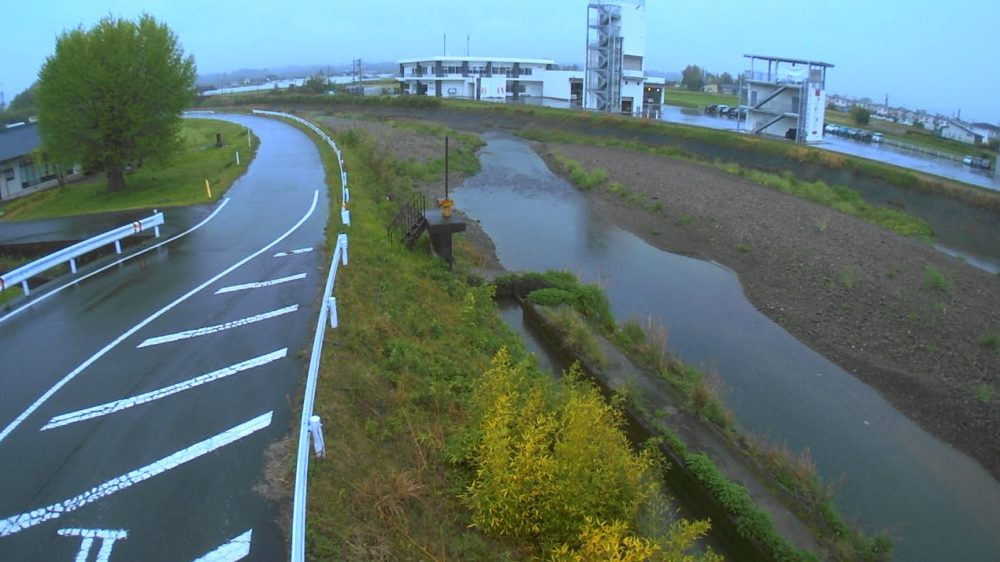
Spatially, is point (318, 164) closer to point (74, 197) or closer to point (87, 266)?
point (74, 197)

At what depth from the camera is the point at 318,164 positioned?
3288cm

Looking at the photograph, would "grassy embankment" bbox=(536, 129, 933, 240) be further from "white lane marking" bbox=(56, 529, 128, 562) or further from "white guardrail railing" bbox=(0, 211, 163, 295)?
"white lane marking" bbox=(56, 529, 128, 562)

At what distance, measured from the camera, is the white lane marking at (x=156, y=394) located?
8.77m

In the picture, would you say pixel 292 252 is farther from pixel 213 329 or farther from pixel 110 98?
pixel 110 98

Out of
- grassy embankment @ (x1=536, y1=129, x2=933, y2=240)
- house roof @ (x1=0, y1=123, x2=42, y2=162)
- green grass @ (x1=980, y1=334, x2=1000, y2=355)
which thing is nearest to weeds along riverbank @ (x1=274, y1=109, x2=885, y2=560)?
green grass @ (x1=980, y1=334, x2=1000, y2=355)

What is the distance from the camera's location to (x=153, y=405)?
29.8 ft

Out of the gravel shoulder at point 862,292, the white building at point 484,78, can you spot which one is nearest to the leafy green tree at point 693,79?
the white building at point 484,78

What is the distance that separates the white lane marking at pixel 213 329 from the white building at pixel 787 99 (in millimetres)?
51278

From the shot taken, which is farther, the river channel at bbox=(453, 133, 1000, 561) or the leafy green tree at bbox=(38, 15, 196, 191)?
the leafy green tree at bbox=(38, 15, 196, 191)

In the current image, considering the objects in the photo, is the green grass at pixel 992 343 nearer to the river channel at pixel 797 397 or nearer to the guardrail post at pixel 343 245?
the river channel at pixel 797 397

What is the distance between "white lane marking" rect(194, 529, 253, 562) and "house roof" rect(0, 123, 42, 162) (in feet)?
112

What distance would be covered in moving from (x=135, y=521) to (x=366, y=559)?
2470mm

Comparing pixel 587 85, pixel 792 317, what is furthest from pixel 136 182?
pixel 587 85

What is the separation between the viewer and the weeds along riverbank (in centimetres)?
683
